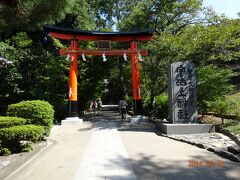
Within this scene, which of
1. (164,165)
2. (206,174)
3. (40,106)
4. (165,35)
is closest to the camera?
(206,174)

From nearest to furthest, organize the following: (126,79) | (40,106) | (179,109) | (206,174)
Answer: (206,174) < (40,106) < (179,109) < (126,79)

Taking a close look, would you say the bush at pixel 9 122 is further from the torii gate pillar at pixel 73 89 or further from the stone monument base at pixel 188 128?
the torii gate pillar at pixel 73 89

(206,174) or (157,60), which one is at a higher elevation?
(157,60)

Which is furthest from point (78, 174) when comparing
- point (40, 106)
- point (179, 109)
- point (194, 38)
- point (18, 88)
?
point (18, 88)

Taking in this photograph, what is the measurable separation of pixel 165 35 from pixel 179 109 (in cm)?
498

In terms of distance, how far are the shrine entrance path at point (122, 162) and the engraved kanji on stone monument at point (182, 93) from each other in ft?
7.75

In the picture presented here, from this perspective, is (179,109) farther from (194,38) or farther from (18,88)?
(18,88)

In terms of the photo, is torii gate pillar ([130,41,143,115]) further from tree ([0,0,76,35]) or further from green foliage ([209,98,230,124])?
Result: tree ([0,0,76,35])

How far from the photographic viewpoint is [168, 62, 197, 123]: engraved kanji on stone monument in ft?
43.1

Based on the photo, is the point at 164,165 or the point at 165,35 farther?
the point at 165,35

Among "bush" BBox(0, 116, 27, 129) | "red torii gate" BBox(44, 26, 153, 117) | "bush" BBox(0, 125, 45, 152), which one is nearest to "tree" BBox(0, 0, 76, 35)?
"bush" BBox(0, 116, 27, 129)

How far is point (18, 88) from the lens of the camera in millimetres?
19828

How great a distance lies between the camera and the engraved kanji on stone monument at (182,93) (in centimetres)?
1315

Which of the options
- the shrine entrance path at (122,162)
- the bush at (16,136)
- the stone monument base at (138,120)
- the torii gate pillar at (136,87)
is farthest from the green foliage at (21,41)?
the bush at (16,136)
